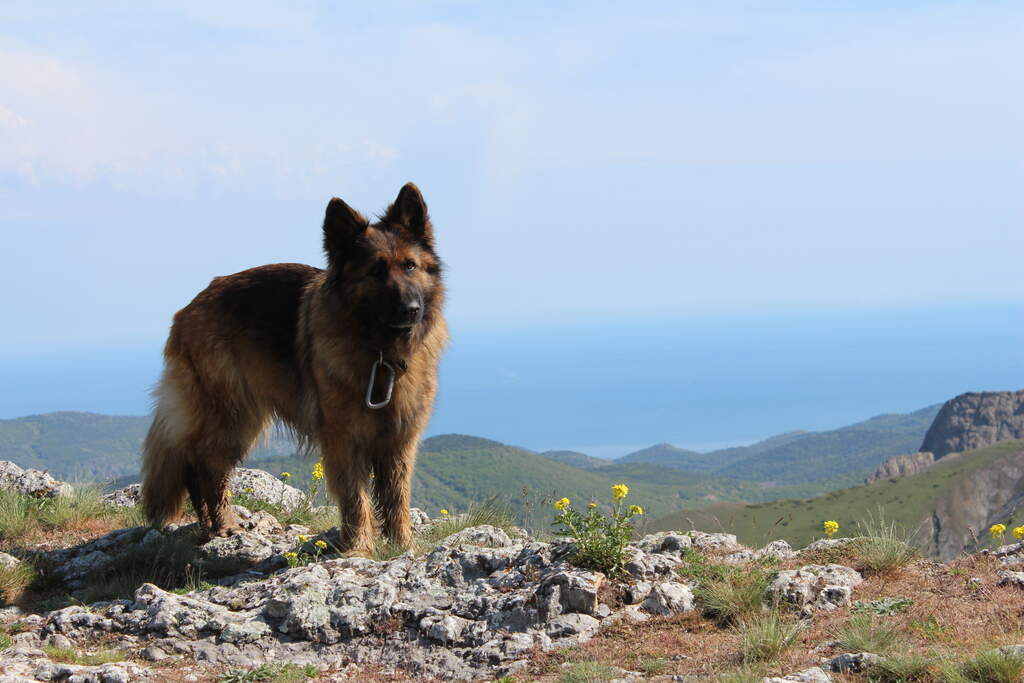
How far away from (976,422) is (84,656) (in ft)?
489

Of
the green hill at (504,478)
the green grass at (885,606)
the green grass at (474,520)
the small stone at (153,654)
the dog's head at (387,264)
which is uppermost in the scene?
the dog's head at (387,264)

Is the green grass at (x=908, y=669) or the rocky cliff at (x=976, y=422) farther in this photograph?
the rocky cliff at (x=976, y=422)

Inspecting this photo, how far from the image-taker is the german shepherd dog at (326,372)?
6.93 m

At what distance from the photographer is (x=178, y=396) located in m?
8.26

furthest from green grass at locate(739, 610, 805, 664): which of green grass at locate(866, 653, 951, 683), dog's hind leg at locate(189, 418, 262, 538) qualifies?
dog's hind leg at locate(189, 418, 262, 538)

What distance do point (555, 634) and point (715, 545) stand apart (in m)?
1.93

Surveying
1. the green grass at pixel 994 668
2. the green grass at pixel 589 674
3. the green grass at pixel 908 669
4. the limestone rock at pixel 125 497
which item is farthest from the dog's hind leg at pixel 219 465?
the green grass at pixel 994 668

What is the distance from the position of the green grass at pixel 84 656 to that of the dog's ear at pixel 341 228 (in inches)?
125

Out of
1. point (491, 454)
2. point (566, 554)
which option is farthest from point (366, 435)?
point (491, 454)

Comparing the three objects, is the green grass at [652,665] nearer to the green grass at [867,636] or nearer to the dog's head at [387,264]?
the green grass at [867,636]

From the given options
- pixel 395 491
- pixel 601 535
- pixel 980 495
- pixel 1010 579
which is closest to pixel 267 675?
pixel 601 535

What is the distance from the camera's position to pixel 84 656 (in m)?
5.16

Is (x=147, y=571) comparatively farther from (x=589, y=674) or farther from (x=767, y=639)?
(x=767, y=639)

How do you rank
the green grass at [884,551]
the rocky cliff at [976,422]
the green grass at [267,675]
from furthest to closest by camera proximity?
the rocky cliff at [976,422]
the green grass at [884,551]
the green grass at [267,675]
